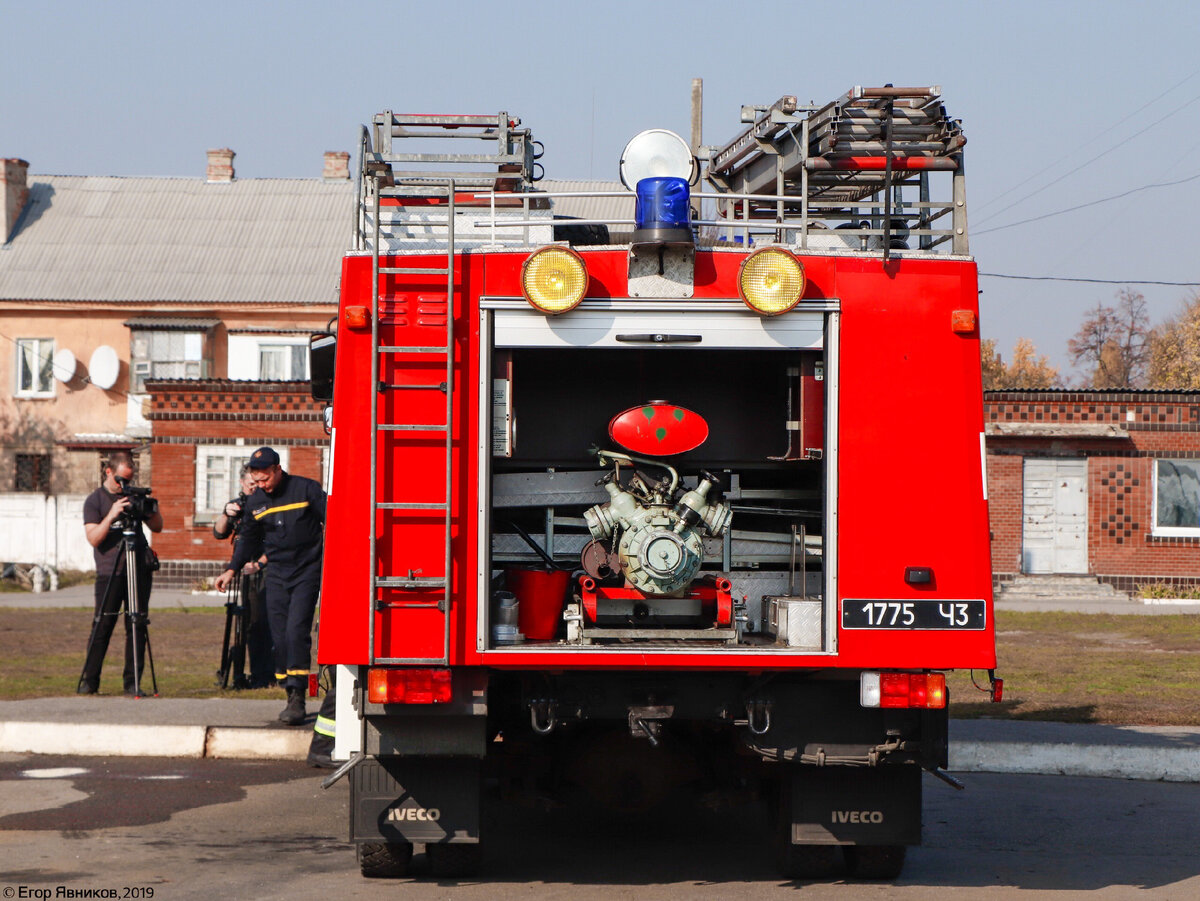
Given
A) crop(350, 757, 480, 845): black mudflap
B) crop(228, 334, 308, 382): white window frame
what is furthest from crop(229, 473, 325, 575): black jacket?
crop(228, 334, 308, 382): white window frame

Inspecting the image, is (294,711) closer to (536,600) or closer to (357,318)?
(536,600)

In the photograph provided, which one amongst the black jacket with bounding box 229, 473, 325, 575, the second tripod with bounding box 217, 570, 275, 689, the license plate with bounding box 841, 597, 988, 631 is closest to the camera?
the license plate with bounding box 841, 597, 988, 631

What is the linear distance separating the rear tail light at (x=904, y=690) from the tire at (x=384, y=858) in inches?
81.9

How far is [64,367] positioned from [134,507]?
102 ft

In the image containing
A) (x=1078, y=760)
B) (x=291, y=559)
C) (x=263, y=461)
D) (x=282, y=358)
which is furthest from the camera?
(x=282, y=358)

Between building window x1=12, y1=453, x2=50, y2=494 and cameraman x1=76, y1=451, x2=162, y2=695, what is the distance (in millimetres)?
31386

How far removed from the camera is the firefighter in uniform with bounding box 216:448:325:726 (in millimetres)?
9523

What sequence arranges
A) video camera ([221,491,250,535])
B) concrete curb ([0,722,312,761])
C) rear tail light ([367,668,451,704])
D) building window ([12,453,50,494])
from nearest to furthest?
rear tail light ([367,668,451,704]), concrete curb ([0,722,312,761]), video camera ([221,491,250,535]), building window ([12,453,50,494])

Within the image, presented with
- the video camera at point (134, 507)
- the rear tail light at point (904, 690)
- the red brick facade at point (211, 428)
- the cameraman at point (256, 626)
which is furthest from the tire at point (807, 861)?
the red brick facade at point (211, 428)

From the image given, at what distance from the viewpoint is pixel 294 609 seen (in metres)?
9.50

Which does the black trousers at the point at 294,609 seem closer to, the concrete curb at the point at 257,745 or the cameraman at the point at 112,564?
the concrete curb at the point at 257,745

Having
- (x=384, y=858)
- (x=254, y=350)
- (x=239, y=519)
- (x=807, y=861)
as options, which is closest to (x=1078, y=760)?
(x=807, y=861)

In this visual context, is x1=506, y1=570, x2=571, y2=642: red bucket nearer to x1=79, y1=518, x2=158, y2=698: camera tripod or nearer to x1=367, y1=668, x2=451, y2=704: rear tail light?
x1=367, y1=668, x2=451, y2=704: rear tail light

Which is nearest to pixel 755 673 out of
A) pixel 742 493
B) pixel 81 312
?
pixel 742 493
